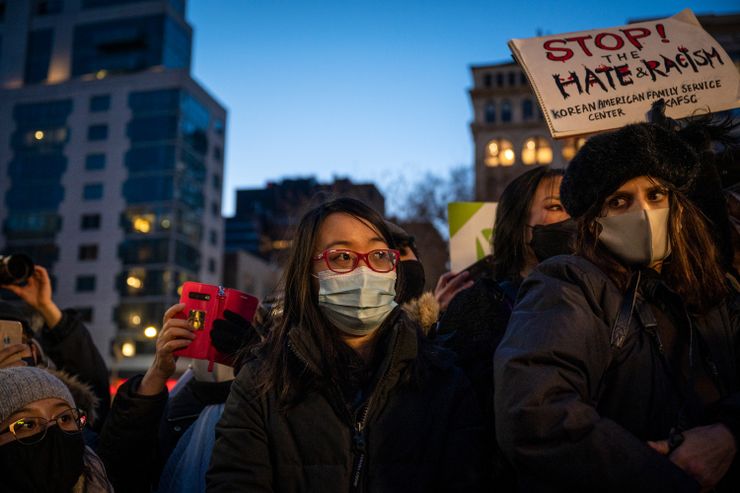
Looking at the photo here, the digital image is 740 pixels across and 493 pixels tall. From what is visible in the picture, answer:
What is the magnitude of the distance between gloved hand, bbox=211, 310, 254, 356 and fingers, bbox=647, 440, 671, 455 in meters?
1.68

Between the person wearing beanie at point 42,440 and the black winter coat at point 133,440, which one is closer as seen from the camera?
the person wearing beanie at point 42,440

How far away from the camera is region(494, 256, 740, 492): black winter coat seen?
162 centimetres

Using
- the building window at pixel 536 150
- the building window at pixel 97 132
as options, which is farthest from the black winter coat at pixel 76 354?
the building window at pixel 97 132

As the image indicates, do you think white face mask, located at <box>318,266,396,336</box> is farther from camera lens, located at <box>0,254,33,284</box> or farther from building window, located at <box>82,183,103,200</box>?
building window, located at <box>82,183,103,200</box>

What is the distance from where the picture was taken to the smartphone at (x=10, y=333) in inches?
119

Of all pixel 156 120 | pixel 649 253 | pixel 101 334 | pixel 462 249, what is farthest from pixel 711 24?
pixel 101 334

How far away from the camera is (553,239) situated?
2.80 m

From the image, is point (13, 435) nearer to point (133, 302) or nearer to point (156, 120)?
point (133, 302)

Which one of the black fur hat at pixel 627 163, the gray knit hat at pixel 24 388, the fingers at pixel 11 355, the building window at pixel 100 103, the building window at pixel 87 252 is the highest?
the building window at pixel 100 103

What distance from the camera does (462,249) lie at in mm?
4750

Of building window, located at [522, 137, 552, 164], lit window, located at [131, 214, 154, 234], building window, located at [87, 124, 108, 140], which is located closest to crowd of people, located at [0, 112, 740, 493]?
lit window, located at [131, 214, 154, 234]

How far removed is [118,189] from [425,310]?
5599cm

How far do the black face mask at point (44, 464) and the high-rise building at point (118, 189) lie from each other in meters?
50.3

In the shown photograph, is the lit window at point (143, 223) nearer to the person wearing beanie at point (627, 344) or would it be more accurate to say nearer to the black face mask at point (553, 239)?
the black face mask at point (553, 239)
